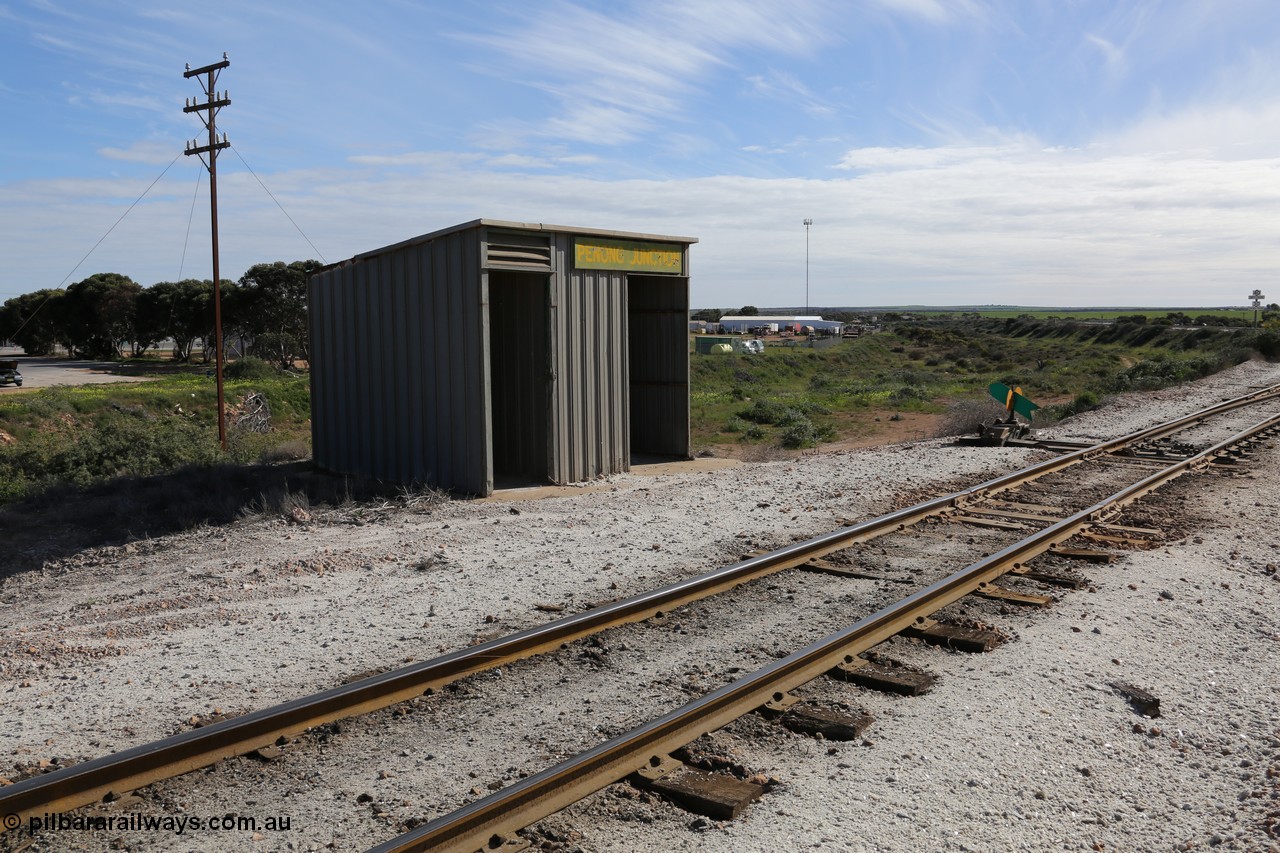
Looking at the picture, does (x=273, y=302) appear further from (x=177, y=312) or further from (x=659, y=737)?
(x=659, y=737)

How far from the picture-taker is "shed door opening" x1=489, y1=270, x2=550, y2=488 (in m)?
14.9

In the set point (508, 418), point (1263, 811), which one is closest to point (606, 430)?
point (508, 418)

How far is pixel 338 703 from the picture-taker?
552cm

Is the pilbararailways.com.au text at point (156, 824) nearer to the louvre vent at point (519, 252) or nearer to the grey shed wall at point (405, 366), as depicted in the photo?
the grey shed wall at point (405, 366)

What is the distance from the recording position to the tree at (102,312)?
6412cm

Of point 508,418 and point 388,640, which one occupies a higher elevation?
point 508,418

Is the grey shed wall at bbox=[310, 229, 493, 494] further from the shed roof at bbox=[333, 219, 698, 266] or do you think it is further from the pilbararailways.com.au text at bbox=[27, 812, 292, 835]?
the pilbararailways.com.au text at bbox=[27, 812, 292, 835]

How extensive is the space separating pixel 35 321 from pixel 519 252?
71.1 meters

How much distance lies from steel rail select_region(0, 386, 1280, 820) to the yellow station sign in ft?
22.3

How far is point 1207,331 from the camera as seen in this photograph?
248 feet

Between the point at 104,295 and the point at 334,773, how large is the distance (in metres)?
69.5

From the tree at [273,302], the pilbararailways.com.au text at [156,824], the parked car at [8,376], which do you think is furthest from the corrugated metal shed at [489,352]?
the tree at [273,302]

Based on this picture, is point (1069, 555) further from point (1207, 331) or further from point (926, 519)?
point (1207, 331)

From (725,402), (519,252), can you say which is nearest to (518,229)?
(519,252)
